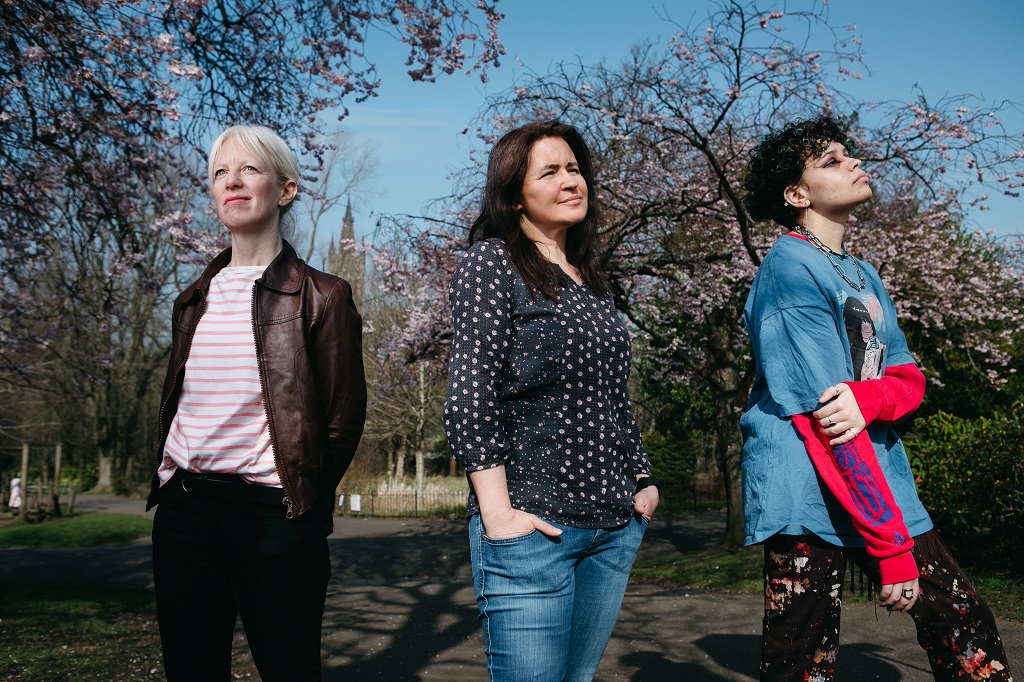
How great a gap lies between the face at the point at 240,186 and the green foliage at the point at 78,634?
333 cm

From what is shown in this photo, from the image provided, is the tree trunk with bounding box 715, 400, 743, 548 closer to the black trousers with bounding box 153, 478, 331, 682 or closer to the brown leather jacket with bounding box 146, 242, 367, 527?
the brown leather jacket with bounding box 146, 242, 367, 527

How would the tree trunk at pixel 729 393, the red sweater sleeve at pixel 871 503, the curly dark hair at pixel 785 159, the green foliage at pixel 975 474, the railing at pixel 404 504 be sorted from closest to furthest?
1. the red sweater sleeve at pixel 871 503
2. the curly dark hair at pixel 785 159
3. the green foliage at pixel 975 474
4. the tree trunk at pixel 729 393
5. the railing at pixel 404 504

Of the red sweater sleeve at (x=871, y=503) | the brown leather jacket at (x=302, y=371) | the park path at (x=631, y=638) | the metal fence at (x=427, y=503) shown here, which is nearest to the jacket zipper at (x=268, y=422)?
the brown leather jacket at (x=302, y=371)

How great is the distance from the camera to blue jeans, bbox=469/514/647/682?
194 centimetres

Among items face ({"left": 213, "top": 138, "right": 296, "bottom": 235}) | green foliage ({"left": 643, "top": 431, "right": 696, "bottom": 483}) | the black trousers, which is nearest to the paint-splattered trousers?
the black trousers

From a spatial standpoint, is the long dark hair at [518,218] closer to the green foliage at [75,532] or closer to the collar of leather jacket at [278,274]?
the collar of leather jacket at [278,274]

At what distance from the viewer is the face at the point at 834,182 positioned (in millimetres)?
2572

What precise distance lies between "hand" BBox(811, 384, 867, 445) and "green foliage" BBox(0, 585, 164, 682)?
4172mm

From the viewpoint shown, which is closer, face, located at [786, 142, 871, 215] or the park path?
face, located at [786, 142, 871, 215]

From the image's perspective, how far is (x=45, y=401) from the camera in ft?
112

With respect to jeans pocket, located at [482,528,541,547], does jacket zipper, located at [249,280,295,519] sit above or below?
above

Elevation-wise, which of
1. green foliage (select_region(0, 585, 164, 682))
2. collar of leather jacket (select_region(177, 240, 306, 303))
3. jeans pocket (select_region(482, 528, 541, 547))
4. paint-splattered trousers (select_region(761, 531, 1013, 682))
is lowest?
green foliage (select_region(0, 585, 164, 682))

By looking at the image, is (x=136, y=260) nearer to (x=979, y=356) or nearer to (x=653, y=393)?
(x=979, y=356)

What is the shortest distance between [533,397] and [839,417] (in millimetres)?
840
